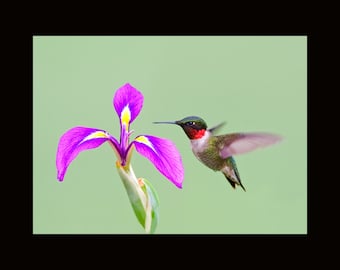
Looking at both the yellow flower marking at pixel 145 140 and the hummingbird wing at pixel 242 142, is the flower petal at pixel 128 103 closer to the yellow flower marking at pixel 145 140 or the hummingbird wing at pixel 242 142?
the yellow flower marking at pixel 145 140

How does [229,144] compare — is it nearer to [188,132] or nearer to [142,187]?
[188,132]

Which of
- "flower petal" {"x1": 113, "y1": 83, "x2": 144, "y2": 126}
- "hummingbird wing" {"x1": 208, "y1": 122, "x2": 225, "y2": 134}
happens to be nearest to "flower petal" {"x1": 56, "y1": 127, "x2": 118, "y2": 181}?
"flower petal" {"x1": 113, "y1": 83, "x2": 144, "y2": 126}

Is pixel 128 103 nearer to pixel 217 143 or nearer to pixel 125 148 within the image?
pixel 125 148

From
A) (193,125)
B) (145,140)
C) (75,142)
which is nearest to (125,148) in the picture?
(145,140)

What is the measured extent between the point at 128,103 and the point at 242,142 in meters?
0.50

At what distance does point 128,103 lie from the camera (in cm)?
178

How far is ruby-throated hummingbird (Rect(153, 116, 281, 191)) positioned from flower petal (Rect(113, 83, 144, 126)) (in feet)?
0.58

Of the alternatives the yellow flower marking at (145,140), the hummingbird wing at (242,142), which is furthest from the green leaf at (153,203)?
the hummingbird wing at (242,142)

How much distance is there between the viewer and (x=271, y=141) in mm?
1630

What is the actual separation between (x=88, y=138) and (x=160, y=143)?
0.29 meters

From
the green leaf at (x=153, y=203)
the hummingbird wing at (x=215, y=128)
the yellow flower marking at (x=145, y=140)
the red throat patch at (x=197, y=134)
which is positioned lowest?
the green leaf at (x=153, y=203)

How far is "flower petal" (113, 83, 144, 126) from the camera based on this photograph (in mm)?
1761

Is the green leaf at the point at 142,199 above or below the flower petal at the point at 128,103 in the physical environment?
below

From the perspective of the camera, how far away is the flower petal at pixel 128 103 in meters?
1.76
